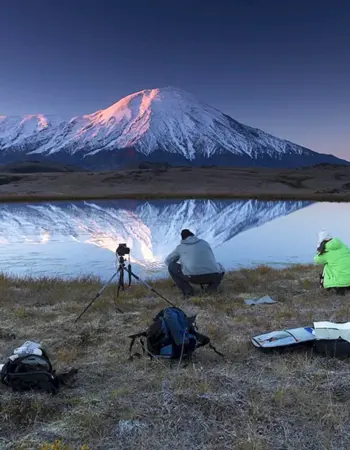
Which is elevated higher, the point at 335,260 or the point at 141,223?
the point at 335,260

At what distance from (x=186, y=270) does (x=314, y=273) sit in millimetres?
4535

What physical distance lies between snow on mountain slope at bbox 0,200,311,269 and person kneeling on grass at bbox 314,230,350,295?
6.68 m

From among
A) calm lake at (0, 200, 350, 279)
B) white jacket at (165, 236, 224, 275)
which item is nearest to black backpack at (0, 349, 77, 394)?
white jacket at (165, 236, 224, 275)

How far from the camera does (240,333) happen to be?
6766 mm

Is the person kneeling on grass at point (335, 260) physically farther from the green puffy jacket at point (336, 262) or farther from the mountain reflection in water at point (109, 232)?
the mountain reflection in water at point (109, 232)

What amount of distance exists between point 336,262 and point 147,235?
14.3 metres

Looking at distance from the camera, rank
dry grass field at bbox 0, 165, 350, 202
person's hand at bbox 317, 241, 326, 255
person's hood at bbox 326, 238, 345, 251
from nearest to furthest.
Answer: person's hood at bbox 326, 238, 345, 251 < person's hand at bbox 317, 241, 326, 255 < dry grass field at bbox 0, 165, 350, 202

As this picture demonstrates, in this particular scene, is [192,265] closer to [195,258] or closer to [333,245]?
[195,258]

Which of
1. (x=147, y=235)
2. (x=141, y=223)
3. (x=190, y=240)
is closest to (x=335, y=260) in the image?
(x=190, y=240)

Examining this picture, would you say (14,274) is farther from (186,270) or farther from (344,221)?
(344,221)

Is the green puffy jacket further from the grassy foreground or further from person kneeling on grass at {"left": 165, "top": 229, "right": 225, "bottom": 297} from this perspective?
person kneeling on grass at {"left": 165, "top": 229, "right": 225, "bottom": 297}

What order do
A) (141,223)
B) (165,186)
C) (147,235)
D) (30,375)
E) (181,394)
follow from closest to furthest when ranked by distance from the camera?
(181,394)
(30,375)
(147,235)
(141,223)
(165,186)

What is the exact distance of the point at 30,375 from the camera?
4672mm

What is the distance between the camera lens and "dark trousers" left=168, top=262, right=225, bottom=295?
9508mm
